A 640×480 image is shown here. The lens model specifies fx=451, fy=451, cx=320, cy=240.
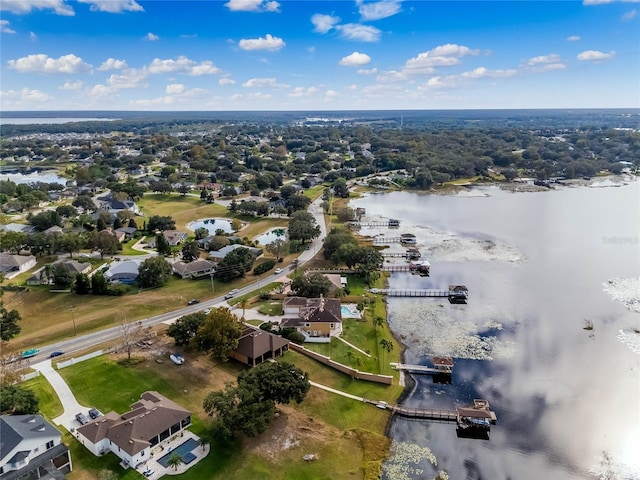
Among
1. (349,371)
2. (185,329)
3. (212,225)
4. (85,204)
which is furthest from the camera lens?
(85,204)

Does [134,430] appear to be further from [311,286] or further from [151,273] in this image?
[151,273]

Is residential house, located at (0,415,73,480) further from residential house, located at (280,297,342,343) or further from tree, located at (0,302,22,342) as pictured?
residential house, located at (280,297,342,343)

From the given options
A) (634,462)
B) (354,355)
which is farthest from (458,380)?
(634,462)

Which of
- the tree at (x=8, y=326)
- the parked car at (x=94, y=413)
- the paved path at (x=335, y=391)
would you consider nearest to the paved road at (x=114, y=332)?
the tree at (x=8, y=326)

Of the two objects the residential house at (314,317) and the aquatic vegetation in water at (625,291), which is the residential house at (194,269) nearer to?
the residential house at (314,317)

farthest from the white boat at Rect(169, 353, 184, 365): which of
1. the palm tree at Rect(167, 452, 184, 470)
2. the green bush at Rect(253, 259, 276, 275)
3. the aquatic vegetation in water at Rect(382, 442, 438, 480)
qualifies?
the green bush at Rect(253, 259, 276, 275)

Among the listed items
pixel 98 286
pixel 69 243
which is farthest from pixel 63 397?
pixel 69 243
